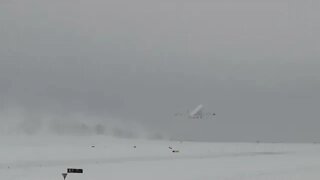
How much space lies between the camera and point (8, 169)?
3591 cm

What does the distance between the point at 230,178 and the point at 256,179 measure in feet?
5.64

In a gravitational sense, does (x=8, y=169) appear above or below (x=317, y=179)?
above

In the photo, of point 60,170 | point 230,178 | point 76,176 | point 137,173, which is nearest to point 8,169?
point 60,170

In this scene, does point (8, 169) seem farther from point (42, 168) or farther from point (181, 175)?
point (181, 175)

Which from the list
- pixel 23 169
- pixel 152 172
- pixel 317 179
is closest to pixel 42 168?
pixel 23 169

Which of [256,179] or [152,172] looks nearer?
[256,179]

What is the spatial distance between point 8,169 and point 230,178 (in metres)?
15.3

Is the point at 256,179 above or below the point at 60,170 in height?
below

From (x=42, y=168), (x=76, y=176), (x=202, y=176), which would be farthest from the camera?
(x=42, y=168)

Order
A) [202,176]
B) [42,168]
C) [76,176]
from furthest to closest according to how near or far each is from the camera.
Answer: [42,168] < [202,176] < [76,176]

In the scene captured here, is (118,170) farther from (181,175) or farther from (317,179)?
(317,179)

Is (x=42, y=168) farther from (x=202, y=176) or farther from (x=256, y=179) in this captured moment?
(x=256, y=179)

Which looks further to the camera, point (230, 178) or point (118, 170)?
point (118, 170)

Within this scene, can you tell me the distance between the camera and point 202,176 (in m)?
34.8
